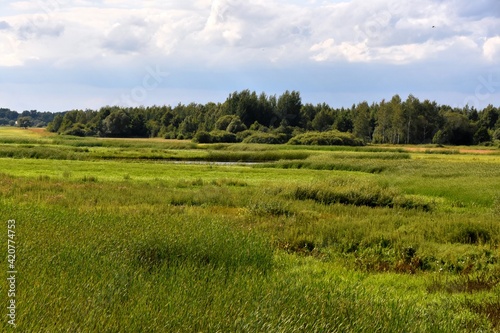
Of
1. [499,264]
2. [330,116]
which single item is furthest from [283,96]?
[499,264]

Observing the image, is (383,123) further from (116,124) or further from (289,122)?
(116,124)

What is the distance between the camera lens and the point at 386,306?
8922mm

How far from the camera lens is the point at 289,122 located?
499ft

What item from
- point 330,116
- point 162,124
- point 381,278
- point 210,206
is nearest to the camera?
point 381,278

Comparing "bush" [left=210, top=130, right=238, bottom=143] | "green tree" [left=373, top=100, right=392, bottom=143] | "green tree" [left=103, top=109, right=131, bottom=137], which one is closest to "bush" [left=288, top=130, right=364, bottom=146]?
"bush" [left=210, top=130, right=238, bottom=143]

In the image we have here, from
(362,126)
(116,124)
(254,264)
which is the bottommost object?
(254,264)

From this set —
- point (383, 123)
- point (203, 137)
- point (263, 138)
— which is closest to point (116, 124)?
point (203, 137)

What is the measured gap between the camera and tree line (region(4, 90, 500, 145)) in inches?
4975

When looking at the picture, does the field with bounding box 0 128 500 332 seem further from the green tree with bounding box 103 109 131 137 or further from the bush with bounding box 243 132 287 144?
the green tree with bounding box 103 109 131 137

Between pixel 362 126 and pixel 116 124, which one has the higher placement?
pixel 362 126

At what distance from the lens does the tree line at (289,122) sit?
415ft

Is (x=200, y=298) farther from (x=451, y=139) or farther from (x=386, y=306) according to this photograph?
(x=451, y=139)

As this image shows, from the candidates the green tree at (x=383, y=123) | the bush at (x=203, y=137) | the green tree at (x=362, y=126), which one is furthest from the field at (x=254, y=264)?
the green tree at (x=362, y=126)

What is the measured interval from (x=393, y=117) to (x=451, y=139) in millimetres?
14774
